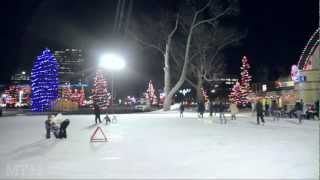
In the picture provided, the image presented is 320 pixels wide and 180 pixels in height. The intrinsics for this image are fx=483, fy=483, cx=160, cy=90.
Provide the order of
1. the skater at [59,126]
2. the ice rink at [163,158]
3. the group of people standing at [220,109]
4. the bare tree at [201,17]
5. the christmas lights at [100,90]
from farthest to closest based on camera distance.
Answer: the christmas lights at [100,90] < the bare tree at [201,17] < the group of people standing at [220,109] < the skater at [59,126] < the ice rink at [163,158]

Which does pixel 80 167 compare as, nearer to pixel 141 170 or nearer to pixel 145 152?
pixel 141 170

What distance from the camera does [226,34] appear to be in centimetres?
5441

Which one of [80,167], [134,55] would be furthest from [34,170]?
[134,55]

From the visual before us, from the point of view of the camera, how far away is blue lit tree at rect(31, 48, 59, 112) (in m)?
60.7

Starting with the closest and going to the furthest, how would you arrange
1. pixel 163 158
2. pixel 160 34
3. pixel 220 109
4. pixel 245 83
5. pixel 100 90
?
pixel 163 158
pixel 220 109
pixel 160 34
pixel 245 83
pixel 100 90

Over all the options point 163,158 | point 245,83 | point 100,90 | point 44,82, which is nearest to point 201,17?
point 245,83

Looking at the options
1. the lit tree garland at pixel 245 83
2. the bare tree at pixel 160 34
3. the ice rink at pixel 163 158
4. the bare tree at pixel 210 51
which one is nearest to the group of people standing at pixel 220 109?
the bare tree at pixel 210 51

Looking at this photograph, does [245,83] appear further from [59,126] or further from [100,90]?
[59,126]

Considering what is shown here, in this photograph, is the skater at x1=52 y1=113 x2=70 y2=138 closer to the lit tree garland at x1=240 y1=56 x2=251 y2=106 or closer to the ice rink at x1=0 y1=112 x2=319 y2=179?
the ice rink at x1=0 y1=112 x2=319 y2=179

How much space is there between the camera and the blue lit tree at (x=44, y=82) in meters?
60.7

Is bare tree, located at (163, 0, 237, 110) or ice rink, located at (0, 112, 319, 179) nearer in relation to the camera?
ice rink, located at (0, 112, 319, 179)

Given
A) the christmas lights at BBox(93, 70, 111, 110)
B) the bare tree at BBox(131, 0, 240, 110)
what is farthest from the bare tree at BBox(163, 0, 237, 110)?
the christmas lights at BBox(93, 70, 111, 110)

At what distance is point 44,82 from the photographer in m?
61.7

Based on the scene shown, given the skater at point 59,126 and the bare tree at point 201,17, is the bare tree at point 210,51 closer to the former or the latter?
the bare tree at point 201,17
